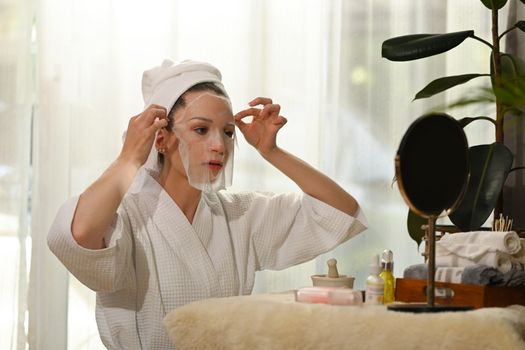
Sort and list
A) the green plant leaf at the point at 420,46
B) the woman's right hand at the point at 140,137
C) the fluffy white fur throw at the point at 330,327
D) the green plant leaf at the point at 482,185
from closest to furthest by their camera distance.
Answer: the fluffy white fur throw at the point at 330,327
the woman's right hand at the point at 140,137
the green plant leaf at the point at 482,185
the green plant leaf at the point at 420,46

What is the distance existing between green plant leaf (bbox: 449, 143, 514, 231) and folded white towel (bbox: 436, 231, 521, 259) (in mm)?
389

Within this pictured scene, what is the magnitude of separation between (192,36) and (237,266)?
0.98m

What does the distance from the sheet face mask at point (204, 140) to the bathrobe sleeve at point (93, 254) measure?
20cm

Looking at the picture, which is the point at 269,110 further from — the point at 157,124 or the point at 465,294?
the point at 465,294

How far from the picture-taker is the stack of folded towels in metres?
1.54

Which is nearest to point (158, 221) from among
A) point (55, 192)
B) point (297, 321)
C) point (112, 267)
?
point (112, 267)

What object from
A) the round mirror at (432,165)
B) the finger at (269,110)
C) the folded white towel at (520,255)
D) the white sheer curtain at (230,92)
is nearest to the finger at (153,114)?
the finger at (269,110)

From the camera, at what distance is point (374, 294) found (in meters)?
1.47

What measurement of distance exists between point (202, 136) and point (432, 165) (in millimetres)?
610

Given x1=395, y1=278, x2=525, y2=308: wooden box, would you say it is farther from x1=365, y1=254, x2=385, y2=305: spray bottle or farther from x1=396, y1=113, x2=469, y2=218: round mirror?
x1=396, y1=113, x2=469, y2=218: round mirror

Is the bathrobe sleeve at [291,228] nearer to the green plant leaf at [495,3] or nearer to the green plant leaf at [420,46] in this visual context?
the green plant leaf at [420,46]

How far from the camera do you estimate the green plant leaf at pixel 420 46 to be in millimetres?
2303

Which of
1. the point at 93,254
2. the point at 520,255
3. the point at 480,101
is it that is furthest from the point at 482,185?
the point at 93,254

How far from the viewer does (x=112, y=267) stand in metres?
1.66
